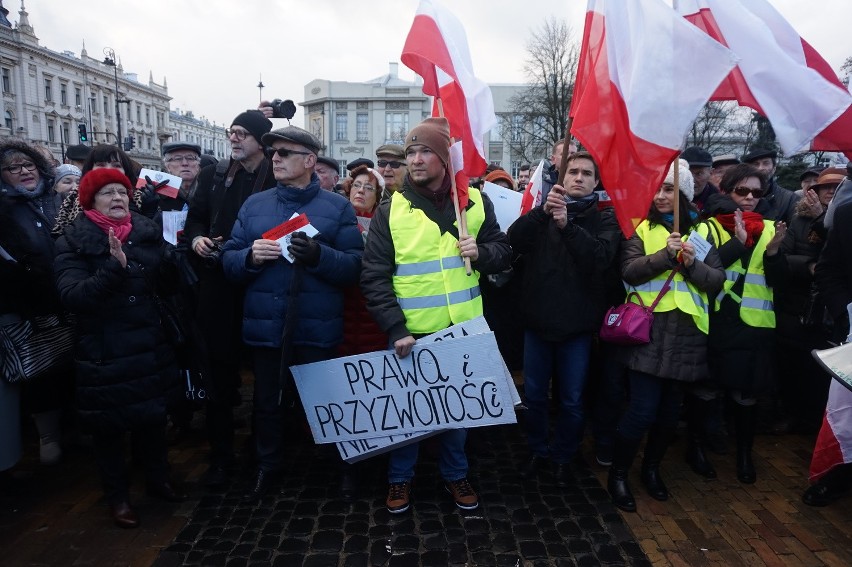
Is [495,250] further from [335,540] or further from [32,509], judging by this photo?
[32,509]

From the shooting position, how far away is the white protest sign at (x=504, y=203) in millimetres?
4645

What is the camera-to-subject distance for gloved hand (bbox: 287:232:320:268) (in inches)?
125

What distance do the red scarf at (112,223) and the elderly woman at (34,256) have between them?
0.72m

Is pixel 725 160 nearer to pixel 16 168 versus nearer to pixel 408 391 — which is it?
pixel 408 391

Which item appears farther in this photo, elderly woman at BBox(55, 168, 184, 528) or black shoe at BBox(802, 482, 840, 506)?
black shoe at BBox(802, 482, 840, 506)

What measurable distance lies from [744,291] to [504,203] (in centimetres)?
191

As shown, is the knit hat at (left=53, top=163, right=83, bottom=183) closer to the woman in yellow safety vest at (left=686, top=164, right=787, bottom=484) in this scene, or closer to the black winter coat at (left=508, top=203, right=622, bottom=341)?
the black winter coat at (left=508, top=203, right=622, bottom=341)

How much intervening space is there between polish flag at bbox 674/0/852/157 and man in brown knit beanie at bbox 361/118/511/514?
156 centimetres

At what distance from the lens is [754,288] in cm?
363

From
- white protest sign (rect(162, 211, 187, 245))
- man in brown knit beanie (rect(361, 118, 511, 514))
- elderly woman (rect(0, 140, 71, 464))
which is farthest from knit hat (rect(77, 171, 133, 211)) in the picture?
man in brown knit beanie (rect(361, 118, 511, 514))

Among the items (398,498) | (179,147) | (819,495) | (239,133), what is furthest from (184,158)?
(819,495)

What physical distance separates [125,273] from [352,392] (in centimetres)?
141

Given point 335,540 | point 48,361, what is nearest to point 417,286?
point 335,540

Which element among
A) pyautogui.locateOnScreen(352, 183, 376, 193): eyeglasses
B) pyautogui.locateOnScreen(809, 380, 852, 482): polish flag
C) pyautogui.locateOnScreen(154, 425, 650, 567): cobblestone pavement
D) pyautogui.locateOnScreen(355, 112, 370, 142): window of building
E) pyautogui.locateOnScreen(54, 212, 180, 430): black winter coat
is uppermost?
pyautogui.locateOnScreen(355, 112, 370, 142): window of building
